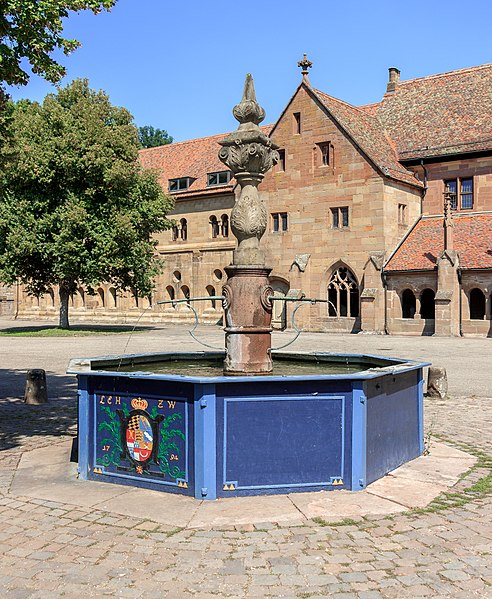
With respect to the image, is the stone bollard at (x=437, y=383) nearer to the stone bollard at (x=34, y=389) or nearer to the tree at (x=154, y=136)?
the stone bollard at (x=34, y=389)

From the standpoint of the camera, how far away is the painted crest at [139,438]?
7.01 m

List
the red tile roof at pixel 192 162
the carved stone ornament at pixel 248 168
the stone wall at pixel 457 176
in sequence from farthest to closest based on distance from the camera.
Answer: the red tile roof at pixel 192 162, the stone wall at pixel 457 176, the carved stone ornament at pixel 248 168

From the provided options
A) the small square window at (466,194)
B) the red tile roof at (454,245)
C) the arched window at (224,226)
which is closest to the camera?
the red tile roof at (454,245)

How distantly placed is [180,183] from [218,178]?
11.9ft

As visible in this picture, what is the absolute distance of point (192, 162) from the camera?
53.3m

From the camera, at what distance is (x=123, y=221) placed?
109 ft

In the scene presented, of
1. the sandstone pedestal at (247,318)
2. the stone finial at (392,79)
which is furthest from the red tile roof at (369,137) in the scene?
the sandstone pedestal at (247,318)

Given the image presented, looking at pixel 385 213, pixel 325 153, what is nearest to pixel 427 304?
pixel 385 213

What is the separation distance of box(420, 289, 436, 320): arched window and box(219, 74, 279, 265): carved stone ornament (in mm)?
28403

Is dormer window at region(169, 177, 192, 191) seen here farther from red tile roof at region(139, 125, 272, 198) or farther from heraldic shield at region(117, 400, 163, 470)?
heraldic shield at region(117, 400, 163, 470)

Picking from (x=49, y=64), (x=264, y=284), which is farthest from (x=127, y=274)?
(x=264, y=284)

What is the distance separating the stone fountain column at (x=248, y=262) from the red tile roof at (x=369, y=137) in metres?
29.5

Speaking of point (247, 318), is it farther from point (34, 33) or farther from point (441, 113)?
point (441, 113)

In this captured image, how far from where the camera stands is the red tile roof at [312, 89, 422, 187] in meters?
38.0
